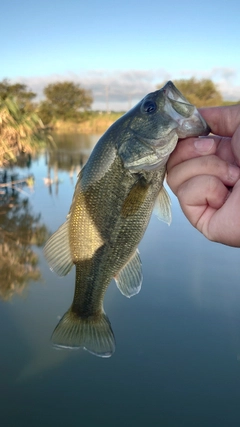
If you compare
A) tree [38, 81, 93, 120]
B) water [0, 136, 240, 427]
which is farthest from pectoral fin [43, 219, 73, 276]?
tree [38, 81, 93, 120]

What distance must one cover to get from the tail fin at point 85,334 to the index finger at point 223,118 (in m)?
1.17

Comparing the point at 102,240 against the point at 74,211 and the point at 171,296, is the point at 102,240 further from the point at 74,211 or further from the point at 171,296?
the point at 171,296

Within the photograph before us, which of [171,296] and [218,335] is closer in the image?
[218,335]

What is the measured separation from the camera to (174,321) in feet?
25.3

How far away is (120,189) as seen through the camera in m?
1.85

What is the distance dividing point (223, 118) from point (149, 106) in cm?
48

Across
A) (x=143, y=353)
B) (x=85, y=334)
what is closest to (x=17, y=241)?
(x=143, y=353)

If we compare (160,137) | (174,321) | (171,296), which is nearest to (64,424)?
(174,321)

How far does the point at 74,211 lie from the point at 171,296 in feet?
22.8

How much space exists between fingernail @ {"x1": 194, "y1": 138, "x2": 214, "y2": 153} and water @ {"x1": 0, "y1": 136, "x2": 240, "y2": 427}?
4964 millimetres

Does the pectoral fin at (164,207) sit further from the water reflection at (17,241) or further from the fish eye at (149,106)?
the water reflection at (17,241)

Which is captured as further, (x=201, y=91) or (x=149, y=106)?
(x=201, y=91)

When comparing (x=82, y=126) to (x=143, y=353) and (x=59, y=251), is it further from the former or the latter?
(x=59, y=251)

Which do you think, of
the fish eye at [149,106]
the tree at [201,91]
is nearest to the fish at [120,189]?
the fish eye at [149,106]
